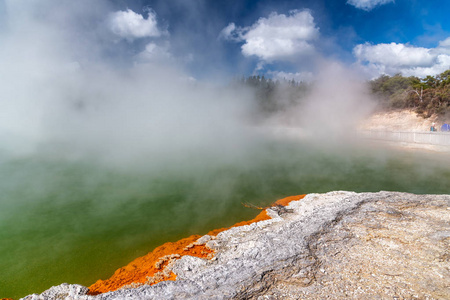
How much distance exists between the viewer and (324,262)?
274 centimetres

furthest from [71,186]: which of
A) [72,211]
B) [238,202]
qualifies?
[238,202]

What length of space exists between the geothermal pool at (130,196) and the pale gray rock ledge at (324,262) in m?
1.10

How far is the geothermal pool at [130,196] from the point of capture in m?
3.77

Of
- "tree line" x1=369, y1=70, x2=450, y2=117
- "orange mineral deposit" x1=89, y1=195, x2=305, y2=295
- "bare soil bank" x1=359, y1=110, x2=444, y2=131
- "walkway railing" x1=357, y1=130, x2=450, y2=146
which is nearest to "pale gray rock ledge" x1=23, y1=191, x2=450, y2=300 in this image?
"orange mineral deposit" x1=89, y1=195, x2=305, y2=295

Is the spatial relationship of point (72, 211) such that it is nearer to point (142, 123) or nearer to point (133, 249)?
point (133, 249)

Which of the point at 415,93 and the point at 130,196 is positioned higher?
the point at 415,93

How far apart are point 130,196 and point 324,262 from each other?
16.7 ft

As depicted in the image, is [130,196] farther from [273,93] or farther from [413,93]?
[273,93]

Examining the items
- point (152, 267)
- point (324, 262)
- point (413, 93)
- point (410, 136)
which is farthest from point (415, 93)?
point (152, 267)

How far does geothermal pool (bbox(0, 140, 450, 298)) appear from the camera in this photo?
3.77 metres

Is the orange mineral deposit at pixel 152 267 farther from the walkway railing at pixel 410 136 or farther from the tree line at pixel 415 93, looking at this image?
the tree line at pixel 415 93

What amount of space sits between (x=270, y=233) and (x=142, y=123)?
2643cm

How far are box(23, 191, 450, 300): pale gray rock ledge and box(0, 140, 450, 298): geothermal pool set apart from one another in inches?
43.4

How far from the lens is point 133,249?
4.01m
